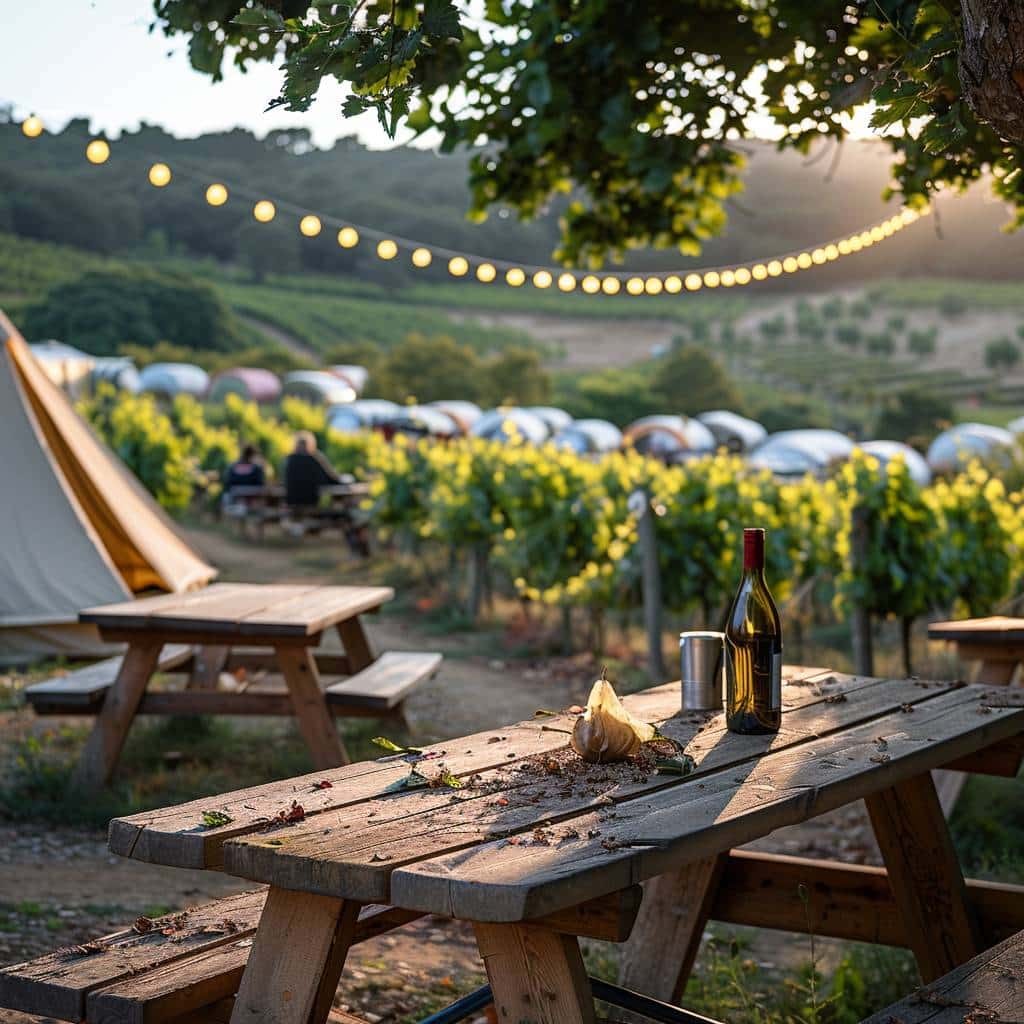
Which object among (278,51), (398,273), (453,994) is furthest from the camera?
(398,273)

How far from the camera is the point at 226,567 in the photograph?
12.1m

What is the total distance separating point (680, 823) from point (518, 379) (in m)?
50.4

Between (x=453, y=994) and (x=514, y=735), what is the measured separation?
1128 millimetres

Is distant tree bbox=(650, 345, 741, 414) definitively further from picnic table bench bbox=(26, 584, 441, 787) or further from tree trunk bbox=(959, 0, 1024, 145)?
tree trunk bbox=(959, 0, 1024, 145)

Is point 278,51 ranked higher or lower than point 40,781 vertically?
higher

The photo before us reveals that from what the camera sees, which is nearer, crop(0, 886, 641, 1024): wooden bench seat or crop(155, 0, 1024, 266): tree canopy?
crop(0, 886, 641, 1024): wooden bench seat

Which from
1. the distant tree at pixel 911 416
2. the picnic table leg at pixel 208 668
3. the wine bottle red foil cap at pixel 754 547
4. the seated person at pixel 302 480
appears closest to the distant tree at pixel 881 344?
the distant tree at pixel 911 416

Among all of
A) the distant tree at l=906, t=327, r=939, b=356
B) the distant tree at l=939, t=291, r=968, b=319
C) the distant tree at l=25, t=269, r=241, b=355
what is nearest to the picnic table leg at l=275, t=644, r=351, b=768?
the distant tree at l=25, t=269, r=241, b=355

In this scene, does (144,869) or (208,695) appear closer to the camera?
(144,869)

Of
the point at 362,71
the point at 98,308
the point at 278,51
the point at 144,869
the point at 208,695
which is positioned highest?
the point at 98,308

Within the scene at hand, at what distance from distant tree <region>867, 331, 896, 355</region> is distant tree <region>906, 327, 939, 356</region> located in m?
1.02

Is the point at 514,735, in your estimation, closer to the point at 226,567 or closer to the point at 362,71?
the point at 362,71

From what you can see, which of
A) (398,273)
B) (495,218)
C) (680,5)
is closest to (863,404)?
(495,218)

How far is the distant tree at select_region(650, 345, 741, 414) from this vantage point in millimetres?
52156
